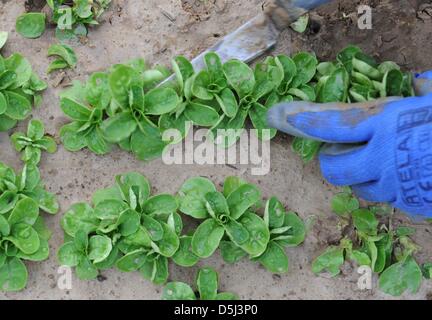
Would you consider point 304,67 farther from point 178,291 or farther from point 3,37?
point 3,37

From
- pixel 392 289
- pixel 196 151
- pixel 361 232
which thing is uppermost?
pixel 196 151

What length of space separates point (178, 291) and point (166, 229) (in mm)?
182

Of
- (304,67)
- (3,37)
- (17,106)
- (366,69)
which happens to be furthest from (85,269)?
(366,69)

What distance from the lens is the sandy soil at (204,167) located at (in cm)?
173

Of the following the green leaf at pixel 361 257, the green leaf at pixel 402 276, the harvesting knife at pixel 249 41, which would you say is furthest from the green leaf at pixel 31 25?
the green leaf at pixel 402 276

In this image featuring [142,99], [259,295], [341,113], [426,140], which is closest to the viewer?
[426,140]

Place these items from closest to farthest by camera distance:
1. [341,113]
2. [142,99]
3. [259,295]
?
[341,113]
[142,99]
[259,295]

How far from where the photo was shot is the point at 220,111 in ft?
5.65

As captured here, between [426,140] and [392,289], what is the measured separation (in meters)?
0.58

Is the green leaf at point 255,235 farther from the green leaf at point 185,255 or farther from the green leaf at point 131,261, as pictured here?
the green leaf at point 131,261

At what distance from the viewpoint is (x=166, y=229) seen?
A: 1.67m
